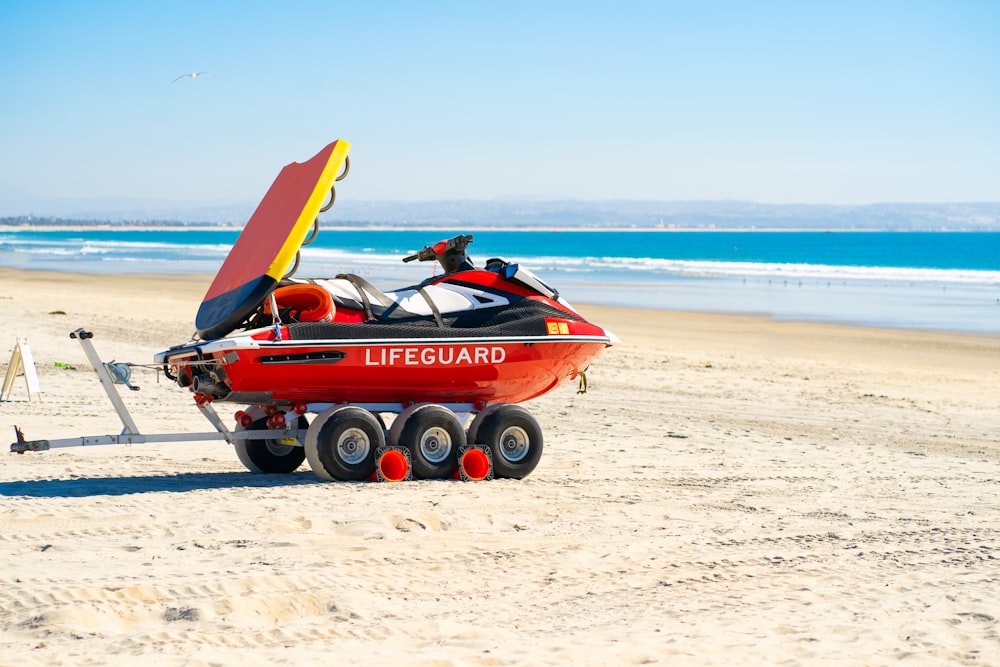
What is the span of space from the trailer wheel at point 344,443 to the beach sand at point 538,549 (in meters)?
0.23

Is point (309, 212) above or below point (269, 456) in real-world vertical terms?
above

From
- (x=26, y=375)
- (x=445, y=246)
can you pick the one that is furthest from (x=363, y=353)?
(x=26, y=375)

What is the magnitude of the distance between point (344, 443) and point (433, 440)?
2.19ft

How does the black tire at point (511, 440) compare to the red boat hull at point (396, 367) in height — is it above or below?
below

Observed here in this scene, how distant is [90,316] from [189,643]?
18.6 metres

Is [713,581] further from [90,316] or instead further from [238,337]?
[90,316]

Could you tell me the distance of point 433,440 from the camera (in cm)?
848

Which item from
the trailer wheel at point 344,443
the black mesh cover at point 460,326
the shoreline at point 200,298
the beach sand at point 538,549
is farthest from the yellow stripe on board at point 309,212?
the shoreline at point 200,298

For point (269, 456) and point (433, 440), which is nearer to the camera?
point (433, 440)

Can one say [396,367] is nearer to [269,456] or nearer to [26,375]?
[269,456]

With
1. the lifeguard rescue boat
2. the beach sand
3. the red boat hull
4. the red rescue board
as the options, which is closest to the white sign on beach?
the beach sand

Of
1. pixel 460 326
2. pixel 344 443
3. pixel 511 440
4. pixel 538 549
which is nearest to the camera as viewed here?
pixel 538 549

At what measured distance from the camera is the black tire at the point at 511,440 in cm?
862

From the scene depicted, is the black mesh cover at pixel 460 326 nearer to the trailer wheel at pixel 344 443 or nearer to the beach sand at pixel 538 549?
the trailer wheel at pixel 344 443
